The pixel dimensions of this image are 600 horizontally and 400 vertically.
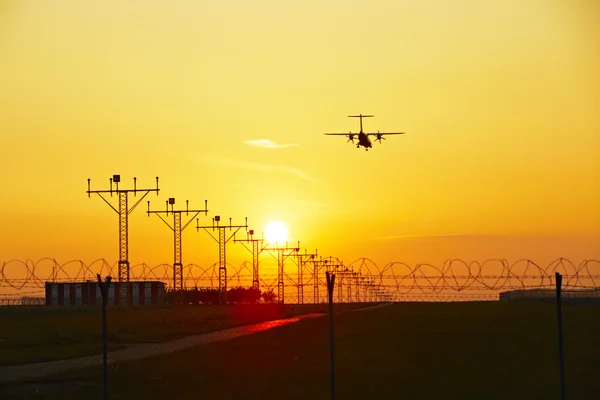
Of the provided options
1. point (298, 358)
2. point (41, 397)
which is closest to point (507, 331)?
point (298, 358)

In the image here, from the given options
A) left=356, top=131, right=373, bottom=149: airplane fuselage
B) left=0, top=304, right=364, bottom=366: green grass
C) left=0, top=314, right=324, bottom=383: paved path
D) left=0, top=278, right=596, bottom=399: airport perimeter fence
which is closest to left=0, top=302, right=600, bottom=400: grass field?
left=0, top=278, right=596, bottom=399: airport perimeter fence

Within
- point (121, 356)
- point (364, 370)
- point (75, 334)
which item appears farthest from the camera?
point (75, 334)

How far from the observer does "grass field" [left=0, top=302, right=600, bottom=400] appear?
137ft

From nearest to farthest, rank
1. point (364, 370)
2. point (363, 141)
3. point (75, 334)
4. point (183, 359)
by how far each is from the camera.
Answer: point (364, 370), point (183, 359), point (75, 334), point (363, 141)

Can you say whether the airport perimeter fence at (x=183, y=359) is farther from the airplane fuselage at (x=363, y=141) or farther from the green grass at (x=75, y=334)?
the airplane fuselage at (x=363, y=141)

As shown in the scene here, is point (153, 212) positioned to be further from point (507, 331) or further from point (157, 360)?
point (157, 360)

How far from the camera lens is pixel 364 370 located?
49.6m

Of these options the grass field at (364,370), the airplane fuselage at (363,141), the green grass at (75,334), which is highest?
the airplane fuselage at (363,141)

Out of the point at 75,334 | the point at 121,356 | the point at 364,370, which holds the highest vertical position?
the point at 75,334

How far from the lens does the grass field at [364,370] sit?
41719 mm

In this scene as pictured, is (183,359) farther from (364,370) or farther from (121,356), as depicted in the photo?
(364,370)

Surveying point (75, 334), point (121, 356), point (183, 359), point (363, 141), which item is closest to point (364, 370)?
point (183, 359)

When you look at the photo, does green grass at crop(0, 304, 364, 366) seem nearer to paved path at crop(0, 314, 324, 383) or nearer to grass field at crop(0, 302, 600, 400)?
paved path at crop(0, 314, 324, 383)

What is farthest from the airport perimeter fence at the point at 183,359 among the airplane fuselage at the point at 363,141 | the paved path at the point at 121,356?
the airplane fuselage at the point at 363,141
